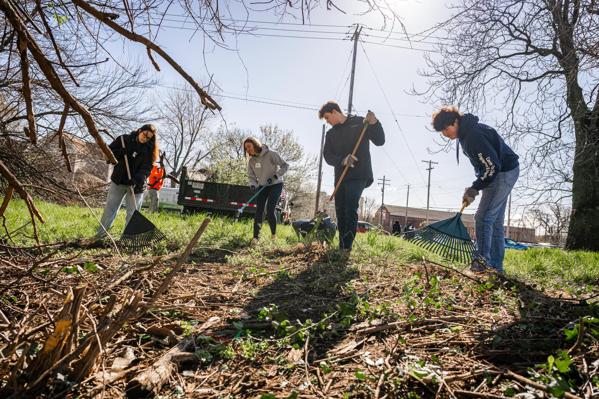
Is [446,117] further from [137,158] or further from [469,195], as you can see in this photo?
[137,158]

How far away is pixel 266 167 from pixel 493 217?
10.8 feet

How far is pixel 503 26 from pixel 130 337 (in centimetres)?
849

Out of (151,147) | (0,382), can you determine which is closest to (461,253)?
(0,382)

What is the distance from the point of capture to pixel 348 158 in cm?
431

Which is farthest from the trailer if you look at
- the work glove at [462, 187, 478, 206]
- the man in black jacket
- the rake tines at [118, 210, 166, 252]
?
the work glove at [462, 187, 478, 206]

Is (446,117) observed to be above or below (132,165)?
above

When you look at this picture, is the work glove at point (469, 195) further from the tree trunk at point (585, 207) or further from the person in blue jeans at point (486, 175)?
the tree trunk at point (585, 207)

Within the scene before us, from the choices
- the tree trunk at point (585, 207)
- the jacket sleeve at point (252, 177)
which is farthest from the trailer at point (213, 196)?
the tree trunk at point (585, 207)

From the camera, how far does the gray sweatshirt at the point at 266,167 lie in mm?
5625

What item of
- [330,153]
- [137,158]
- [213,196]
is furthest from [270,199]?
[213,196]

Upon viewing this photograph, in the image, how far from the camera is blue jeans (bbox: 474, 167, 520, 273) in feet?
12.2

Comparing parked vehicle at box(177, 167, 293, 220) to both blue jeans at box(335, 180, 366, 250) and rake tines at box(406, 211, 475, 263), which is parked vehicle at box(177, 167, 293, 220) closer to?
blue jeans at box(335, 180, 366, 250)

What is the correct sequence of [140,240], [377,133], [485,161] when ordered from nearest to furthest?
[485,161] < [140,240] < [377,133]

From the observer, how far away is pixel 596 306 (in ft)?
5.80
